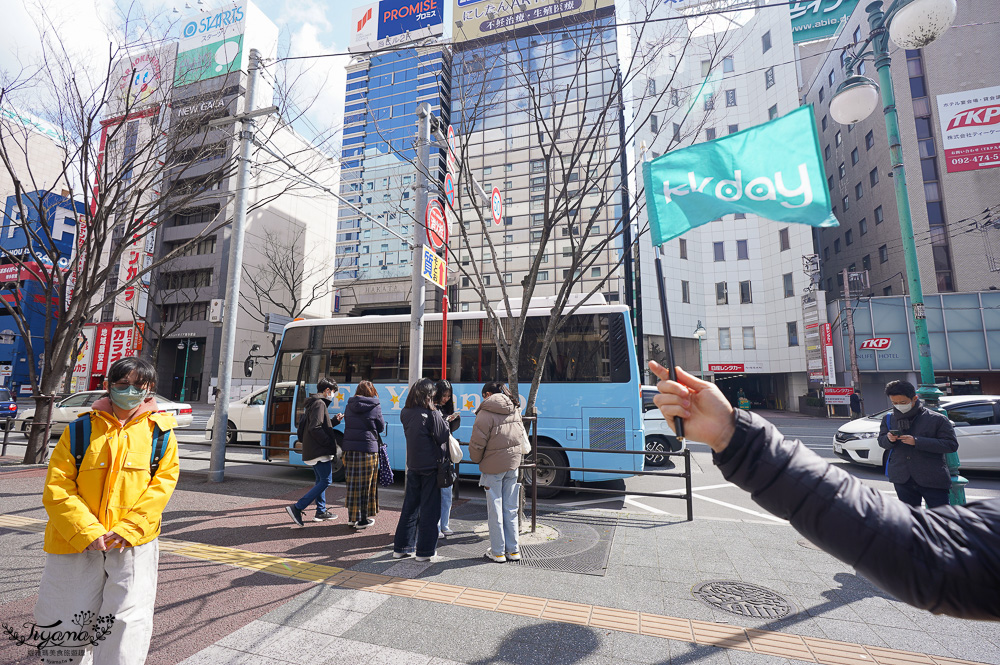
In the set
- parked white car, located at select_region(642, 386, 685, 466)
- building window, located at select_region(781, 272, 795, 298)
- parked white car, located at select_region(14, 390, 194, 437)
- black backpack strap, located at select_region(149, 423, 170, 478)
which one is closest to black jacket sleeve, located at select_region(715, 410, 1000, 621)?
black backpack strap, located at select_region(149, 423, 170, 478)

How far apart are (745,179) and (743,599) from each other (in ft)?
11.7

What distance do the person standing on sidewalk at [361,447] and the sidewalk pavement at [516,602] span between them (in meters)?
0.36

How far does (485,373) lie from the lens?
8.65m

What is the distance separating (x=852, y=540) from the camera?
124 centimetres

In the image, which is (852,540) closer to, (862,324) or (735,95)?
(862,324)

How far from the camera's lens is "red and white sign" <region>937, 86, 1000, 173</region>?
25.0m

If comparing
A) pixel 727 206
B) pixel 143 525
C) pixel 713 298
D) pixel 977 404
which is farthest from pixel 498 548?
pixel 713 298

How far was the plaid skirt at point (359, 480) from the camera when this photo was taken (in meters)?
5.86

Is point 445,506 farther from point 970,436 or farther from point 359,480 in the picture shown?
point 970,436

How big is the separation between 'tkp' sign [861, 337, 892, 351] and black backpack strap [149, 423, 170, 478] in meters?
32.6

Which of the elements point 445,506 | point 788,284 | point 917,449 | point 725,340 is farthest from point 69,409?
point 788,284

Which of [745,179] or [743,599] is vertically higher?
[745,179]

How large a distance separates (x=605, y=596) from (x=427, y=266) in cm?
498

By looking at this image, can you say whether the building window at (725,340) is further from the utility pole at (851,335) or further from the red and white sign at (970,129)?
the red and white sign at (970,129)
